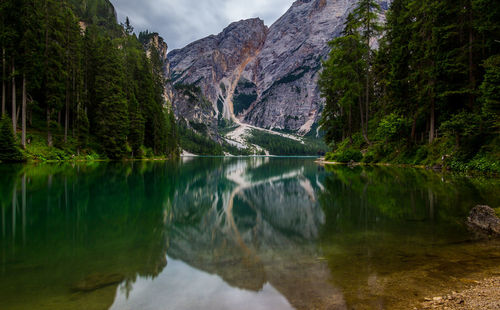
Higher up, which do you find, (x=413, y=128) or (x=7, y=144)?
(x=413, y=128)

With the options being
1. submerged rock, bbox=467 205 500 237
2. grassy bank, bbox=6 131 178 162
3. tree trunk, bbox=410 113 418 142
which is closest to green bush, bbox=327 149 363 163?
tree trunk, bbox=410 113 418 142

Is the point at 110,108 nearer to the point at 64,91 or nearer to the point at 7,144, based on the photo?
the point at 64,91

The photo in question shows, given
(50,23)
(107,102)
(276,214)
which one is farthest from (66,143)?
(276,214)

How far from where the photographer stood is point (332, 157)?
49625 millimetres

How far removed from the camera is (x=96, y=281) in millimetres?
4227

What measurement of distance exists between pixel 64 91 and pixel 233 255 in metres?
44.5

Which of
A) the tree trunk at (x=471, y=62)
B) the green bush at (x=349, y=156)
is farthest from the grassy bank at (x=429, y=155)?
the tree trunk at (x=471, y=62)

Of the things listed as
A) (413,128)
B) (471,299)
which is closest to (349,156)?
(413,128)

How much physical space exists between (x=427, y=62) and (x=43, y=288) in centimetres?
3405

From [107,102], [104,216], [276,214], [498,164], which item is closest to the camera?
[104,216]

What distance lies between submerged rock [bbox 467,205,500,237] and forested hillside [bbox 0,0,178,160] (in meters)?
34.9

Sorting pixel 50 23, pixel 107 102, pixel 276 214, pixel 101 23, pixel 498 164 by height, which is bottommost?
pixel 276 214

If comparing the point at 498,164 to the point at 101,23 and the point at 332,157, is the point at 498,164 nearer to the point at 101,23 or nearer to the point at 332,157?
the point at 332,157

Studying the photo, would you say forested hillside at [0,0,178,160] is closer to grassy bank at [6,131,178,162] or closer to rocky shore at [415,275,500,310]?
grassy bank at [6,131,178,162]
